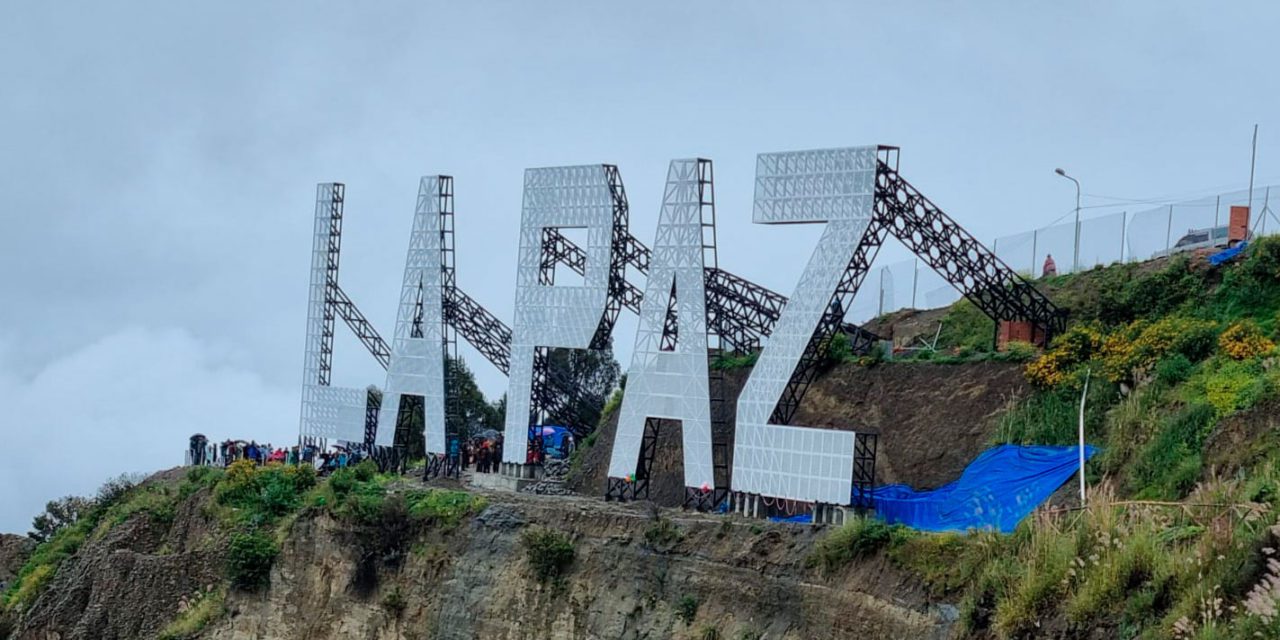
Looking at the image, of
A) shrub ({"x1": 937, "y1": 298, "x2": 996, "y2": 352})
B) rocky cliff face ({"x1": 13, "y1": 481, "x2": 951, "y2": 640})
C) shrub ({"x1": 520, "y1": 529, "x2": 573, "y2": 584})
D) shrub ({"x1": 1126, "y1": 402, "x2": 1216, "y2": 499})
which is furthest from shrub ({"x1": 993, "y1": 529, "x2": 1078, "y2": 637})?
shrub ({"x1": 937, "y1": 298, "x2": 996, "y2": 352})

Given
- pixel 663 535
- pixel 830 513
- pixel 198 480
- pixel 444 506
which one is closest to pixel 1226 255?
pixel 830 513

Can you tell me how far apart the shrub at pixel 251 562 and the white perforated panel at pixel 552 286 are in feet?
21.0

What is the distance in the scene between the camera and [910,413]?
3869 cm

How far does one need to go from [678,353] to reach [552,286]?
5.85 meters

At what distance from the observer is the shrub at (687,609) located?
32.2 meters

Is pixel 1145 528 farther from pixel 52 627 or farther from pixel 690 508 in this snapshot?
pixel 52 627

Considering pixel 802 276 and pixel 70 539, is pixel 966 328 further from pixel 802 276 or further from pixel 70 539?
pixel 70 539

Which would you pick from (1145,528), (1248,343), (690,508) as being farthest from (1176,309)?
(1145,528)

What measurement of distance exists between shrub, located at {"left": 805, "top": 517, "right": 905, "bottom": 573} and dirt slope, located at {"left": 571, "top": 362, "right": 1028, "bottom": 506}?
6.71 meters

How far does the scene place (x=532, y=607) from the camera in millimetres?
35938

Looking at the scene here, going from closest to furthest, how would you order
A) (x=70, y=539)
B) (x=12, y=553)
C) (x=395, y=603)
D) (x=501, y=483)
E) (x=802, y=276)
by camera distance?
(x=802, y=276)
(x=395, y=603)
(x=501, y=483)
(x=70, y=539)
(x=12, y=553)

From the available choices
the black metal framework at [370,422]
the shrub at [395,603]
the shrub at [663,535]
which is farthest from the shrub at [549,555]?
the black metal framework at [370,422]

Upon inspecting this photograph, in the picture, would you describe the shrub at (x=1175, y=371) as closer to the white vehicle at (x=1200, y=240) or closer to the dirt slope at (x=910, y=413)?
the dirt slope at (x=910, y=413)

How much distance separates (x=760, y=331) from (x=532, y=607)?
10.7 metres
